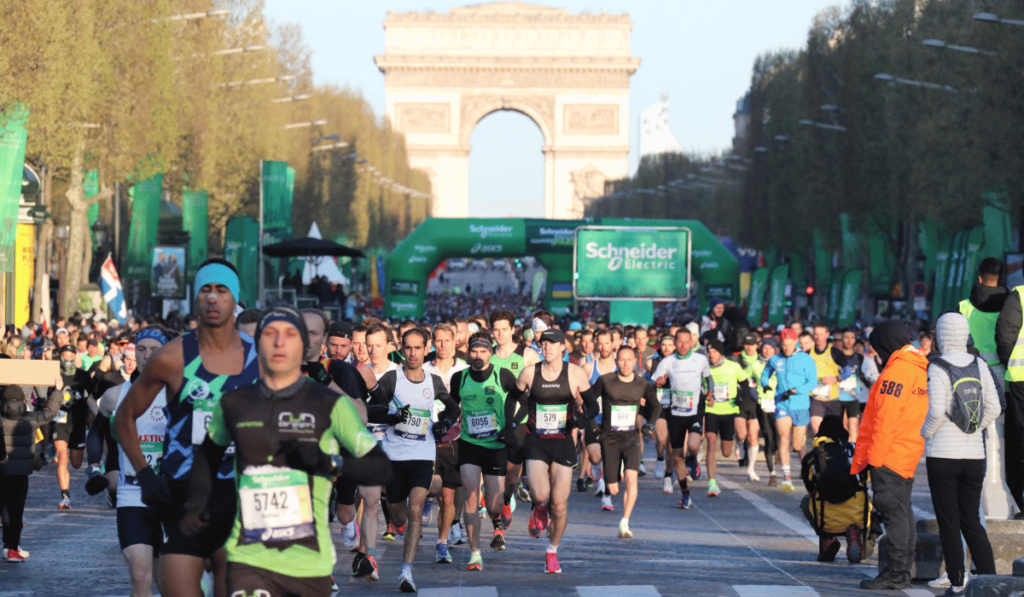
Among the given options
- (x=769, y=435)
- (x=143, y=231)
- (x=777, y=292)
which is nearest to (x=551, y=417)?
(x=769, y=435)

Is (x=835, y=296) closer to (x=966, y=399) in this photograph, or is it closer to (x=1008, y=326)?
(x=1008, y=326)

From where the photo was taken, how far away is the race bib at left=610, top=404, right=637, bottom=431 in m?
Answer: 13.4

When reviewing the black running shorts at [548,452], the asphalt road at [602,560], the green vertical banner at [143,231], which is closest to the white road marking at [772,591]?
the asphalt road at [602,560]

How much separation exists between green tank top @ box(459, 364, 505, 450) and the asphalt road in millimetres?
825

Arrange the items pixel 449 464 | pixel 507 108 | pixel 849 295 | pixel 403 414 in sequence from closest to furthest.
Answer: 1. pixel 403 414
2. pixel 449 464
3. pixel 849 295
4. pixel 507 108

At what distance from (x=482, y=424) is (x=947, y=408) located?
3.32 metres

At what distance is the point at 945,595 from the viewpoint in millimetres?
9312

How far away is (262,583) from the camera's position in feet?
18.4

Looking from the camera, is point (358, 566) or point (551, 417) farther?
point (551, 417)

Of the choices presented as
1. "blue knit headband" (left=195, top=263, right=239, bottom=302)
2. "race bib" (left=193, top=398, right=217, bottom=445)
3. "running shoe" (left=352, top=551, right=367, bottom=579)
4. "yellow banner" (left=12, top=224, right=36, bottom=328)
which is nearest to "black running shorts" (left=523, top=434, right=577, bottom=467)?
"running shoe" (left=352, top=551, right=367, bottom=579)

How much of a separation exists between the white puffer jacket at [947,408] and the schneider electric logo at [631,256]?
72.7 feet

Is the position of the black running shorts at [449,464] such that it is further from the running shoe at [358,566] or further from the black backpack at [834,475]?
the black backpack at [834,475]

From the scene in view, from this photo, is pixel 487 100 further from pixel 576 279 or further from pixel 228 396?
pixel 228 396

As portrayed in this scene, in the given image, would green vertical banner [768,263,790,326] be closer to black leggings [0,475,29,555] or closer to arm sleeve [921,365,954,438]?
black leggings [0,475,29,555]
